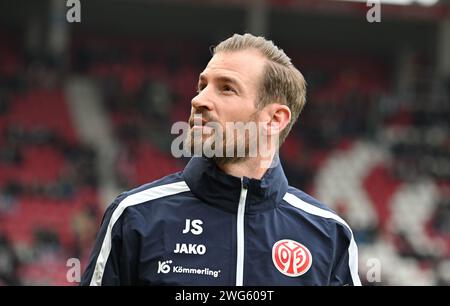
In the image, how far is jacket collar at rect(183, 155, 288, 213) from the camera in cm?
304

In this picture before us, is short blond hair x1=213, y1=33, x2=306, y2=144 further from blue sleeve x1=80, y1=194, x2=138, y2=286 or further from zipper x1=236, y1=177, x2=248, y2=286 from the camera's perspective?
blue sleeve x1=80, y1=194, x2=138, y2=286

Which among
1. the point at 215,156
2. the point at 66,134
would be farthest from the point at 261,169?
the point at 66,134

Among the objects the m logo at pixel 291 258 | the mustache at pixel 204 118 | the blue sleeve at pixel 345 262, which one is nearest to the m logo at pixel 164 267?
the m logo at pixel 291 258

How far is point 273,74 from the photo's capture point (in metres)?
3.20

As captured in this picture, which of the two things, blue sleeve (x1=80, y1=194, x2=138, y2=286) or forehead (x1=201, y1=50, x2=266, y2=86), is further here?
forehead (x1=201, y1=50, x2=266, y2=86)

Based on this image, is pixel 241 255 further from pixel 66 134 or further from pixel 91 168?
pixel 66 134

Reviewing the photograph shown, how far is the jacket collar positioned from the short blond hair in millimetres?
300

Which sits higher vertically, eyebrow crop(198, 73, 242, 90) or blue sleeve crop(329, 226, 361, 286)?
eyebrow crop(198, 73, 242, 90)

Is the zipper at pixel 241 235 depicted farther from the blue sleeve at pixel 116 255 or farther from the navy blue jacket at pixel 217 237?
the blue sleeve at pixel 116 255

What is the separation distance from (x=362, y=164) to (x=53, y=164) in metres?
7.95

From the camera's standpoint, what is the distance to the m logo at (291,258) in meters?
3.01

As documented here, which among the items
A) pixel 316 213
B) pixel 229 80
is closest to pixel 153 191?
pixel 229 80

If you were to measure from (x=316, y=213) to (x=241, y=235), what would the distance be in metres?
0.34

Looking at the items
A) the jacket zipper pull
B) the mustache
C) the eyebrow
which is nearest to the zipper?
the jacket zipper pull
